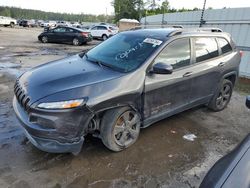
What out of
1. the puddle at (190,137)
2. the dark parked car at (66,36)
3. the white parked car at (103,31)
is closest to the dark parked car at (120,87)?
the puddle at (190,137)

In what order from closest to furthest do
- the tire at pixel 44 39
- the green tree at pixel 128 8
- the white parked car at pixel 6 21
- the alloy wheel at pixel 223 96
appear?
the alloy wheel at pixel 223 96 → the tire at pixel 44 39 → the white parked car at pixel 6 21 → the green tree at pixel 128 8

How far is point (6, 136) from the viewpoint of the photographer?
135 inches

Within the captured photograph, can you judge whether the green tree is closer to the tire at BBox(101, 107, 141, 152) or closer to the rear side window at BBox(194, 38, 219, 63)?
the rear side window at BBox(194, 38, 219, 63)

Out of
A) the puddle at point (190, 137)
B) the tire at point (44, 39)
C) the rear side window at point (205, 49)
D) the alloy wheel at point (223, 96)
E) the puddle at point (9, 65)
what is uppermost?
the rear side window at point (205, 49)

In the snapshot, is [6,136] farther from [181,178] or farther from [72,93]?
[181,178]

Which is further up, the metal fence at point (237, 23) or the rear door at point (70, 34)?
the metal fence at point (237, 23)

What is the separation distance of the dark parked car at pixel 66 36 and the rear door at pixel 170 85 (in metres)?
14.7

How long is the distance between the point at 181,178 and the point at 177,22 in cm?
966

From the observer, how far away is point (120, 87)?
111 inches

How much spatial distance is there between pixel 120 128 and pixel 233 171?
1.72 meters

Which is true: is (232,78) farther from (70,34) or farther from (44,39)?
(44,39)

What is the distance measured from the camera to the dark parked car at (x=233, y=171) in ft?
4.86

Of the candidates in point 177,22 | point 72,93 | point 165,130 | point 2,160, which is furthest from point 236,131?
point 177,22

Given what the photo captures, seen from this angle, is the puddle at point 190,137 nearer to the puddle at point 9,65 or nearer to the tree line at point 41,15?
the puddle at point 9,65
